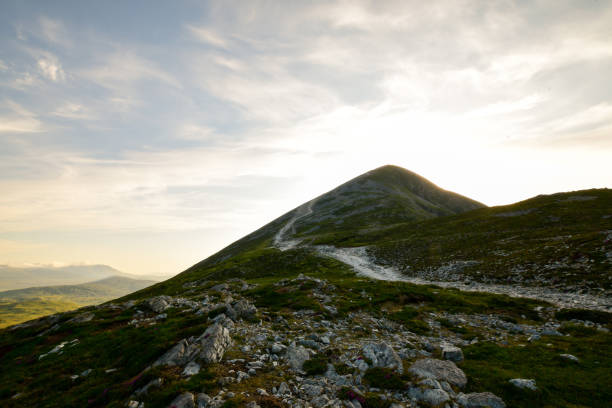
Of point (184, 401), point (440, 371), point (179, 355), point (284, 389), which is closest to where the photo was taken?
point (184, 401)

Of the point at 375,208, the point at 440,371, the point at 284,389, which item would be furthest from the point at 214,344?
the point at 375,208

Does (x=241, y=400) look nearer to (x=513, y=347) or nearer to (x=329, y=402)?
(x=329, y=402)

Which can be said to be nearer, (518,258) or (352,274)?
(518,258)

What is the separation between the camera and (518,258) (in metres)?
40.1

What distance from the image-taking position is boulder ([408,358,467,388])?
445 inches

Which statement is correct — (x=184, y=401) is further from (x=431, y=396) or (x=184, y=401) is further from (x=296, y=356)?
(x=431, y=396)

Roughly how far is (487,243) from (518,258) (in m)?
14.0

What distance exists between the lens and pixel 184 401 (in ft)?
33.1

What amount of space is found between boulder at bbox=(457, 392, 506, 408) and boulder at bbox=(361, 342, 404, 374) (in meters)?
2.82

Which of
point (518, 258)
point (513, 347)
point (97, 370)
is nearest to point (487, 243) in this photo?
point (518, 258)

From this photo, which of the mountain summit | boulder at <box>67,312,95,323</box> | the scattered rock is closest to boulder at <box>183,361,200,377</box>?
the scattered rock

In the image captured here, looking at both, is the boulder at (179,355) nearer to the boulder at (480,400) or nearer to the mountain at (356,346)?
the mountain at (356,346)

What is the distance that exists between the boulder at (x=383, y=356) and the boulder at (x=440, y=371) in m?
0.61

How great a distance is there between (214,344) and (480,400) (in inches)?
489
